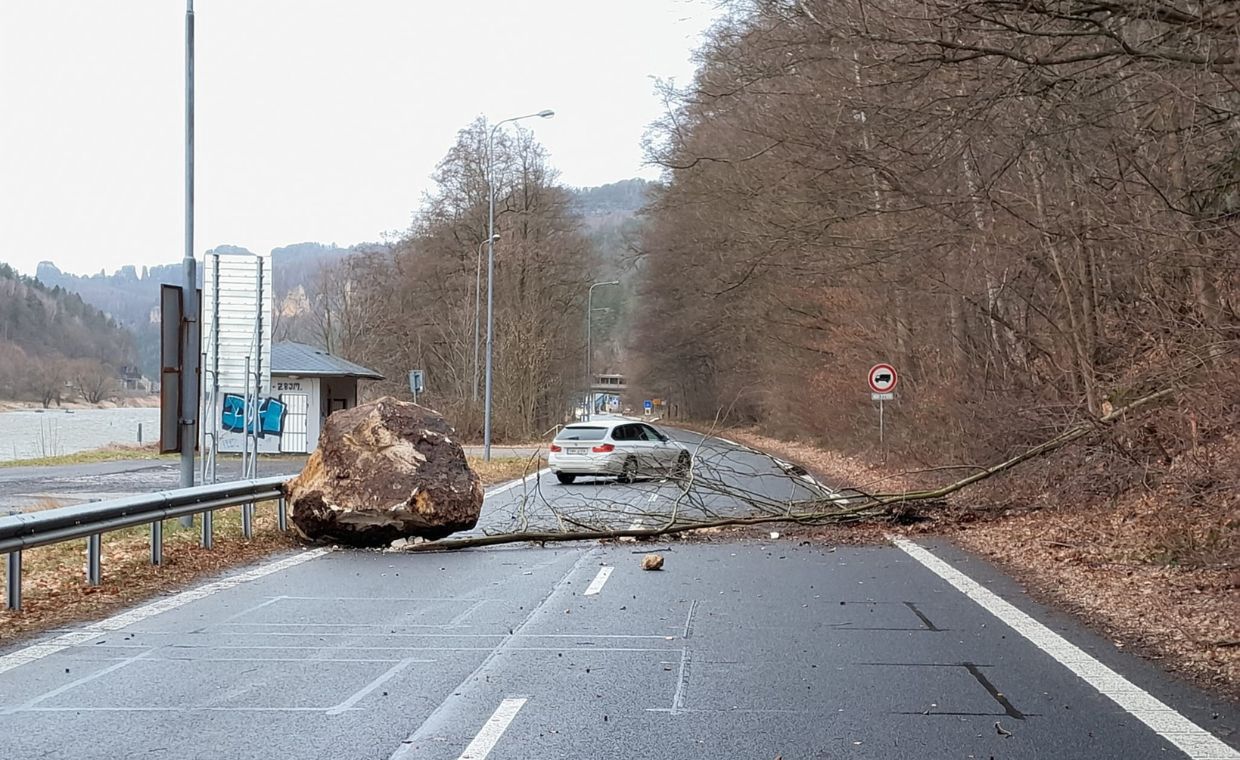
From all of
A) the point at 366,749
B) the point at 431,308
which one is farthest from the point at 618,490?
the point at 431,308

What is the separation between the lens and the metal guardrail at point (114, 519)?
9211 mm

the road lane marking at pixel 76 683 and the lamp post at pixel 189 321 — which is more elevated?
the lamp post at pixel 189 321

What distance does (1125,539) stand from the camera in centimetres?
1249

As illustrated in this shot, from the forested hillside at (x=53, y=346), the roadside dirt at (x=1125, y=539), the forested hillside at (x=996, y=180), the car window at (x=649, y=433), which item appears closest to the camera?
the roadside dirt at (x=1125, y=539)

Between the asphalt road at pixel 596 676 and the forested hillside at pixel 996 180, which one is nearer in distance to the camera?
the asphalt road at pixel 596 676

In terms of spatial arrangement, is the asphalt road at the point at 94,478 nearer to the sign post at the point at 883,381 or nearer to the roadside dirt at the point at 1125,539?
the roadside dirt at the point at 1125,539

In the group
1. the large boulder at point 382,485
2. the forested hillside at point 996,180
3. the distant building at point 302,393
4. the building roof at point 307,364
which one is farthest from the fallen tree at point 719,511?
the distant building at point 302,393

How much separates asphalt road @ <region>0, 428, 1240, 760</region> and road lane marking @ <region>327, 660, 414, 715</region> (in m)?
0.02

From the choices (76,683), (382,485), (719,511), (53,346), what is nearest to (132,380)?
(53,346)

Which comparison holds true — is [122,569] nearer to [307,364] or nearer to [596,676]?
[596,676]

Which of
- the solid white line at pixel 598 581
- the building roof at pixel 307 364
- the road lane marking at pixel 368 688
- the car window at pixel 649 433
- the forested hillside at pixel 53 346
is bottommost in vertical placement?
the solid white line at pixel 598 581

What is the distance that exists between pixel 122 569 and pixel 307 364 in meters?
33.6

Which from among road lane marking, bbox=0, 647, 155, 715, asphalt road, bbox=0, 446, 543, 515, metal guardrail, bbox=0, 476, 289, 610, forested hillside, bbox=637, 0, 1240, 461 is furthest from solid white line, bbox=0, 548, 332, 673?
forested hillside, bbox=637, 0, 1240, 461

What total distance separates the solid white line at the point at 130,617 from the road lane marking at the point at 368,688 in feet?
7.83
